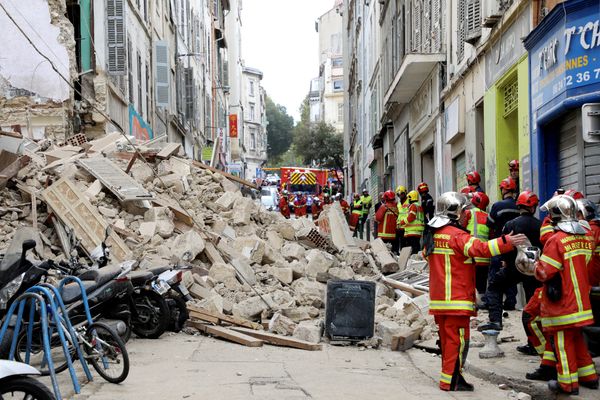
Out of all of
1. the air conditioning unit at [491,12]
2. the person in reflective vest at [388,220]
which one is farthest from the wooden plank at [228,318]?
the person in reflective vest at [388,220]

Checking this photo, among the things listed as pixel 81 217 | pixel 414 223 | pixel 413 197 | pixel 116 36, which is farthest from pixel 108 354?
pixel 116 36

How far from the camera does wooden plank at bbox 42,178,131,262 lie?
44.6ft

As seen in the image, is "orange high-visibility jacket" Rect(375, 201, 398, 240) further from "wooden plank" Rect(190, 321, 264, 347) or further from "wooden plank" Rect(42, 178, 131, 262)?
"wooden plank" Rect(190, 321, 264, 347)

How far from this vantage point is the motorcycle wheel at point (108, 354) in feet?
26.5

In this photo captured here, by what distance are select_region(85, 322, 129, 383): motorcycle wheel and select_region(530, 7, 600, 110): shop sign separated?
6.31 meters

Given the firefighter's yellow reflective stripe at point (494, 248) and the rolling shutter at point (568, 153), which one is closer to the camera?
the firefighter's yellow reflective stripe at point (494, 248)

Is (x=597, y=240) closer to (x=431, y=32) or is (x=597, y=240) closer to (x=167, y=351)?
(x=167, y=351)

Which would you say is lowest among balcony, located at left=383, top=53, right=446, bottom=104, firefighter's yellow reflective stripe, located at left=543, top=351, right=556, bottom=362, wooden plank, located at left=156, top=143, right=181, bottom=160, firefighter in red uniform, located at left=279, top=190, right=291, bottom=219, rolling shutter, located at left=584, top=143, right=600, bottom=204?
firefighter's yellow reflective stripe, located at left=543, top=351, right=556, bottom=362

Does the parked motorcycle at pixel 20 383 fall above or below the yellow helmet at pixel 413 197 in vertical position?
below

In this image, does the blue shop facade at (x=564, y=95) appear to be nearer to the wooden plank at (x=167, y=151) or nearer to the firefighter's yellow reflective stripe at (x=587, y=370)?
the firefighter's yellow reflective stripe at (x=587, y=370)

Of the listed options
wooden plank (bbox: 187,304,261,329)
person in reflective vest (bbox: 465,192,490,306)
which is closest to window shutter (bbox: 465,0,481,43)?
person in reflective vest (bbox: 465,192,490,306)

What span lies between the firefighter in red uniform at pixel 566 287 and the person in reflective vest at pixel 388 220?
12.9m

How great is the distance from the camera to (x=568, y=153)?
12.2 meters

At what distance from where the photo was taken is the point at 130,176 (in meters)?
16.5
